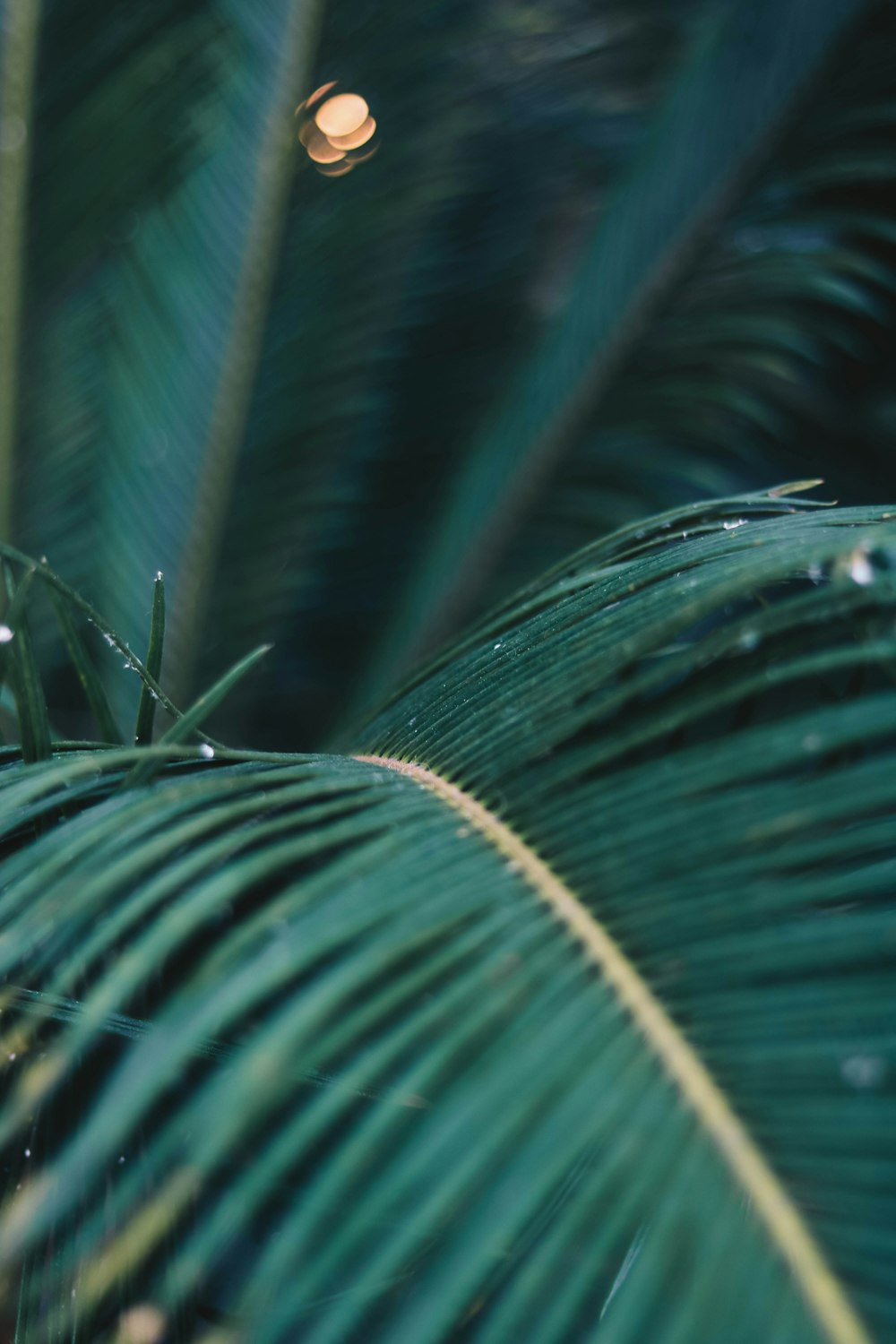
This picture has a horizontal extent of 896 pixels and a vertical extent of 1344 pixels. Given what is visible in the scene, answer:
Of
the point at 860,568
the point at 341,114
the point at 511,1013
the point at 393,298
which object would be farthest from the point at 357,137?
the point at 511,1013

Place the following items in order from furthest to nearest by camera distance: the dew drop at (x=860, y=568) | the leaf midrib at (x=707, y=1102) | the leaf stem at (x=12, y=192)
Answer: the leaf stem at (x=12, y=192)
the dew drop at (x=860, y=568)
the leaf midrib at (x=707, y=1102)

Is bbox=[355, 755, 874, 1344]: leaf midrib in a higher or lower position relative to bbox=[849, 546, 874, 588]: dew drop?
lower

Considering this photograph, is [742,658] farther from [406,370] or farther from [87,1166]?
[406,370]

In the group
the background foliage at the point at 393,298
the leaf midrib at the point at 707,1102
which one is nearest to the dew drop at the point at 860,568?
the leaf midrib at the point at 707,1102

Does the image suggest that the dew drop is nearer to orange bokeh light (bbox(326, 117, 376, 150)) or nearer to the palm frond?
the palm frond

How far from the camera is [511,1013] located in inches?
15.8

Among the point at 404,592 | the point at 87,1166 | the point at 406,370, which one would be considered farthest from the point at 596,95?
the point at 87,1166

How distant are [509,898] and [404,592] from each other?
1137mm

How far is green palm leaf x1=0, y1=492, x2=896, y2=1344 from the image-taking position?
35 cm

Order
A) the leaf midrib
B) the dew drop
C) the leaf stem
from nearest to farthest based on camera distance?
the leaf midrib < the dew drop < the leaf stem

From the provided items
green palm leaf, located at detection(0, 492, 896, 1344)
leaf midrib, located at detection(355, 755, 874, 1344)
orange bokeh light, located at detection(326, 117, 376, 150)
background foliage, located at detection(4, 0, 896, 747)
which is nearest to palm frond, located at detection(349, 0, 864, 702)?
background foliage, located at detection(4, 0, 896, 747)

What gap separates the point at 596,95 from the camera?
1678 mm

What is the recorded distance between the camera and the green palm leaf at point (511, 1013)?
35 centimetres

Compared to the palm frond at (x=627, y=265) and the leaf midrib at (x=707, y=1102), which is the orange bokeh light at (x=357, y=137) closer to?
the palm frond at (x=627, y=265)
